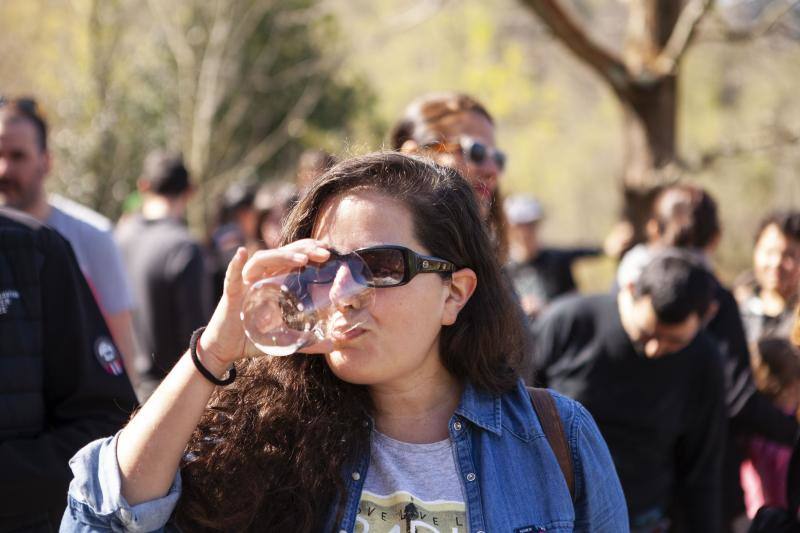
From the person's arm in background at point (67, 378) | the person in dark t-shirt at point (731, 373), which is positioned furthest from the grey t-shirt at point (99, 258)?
the person in dark t-shirt at point (731, 373)

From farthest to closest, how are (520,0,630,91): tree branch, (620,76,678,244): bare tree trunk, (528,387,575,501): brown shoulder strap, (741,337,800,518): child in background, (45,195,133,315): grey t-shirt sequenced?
(620,76,678,244): bare tree trunk < (520,0,630,91): tree branch < (741,337,800,518): child in background < (45,195,133,315): grey t-shirt < (528,387,575,501): brown shoulder strap

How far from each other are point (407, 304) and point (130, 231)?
448cm

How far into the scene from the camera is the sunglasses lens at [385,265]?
1.86m

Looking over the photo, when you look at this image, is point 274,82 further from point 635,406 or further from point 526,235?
point 635,406

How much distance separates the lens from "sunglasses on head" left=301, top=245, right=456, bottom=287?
1.77m

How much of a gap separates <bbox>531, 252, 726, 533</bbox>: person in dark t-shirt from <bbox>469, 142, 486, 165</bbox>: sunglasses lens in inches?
A: 41.1

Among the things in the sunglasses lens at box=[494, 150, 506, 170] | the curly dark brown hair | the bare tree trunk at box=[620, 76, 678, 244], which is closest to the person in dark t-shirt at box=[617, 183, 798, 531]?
the sunglasses lens at box=[494, 150, 506, 170]

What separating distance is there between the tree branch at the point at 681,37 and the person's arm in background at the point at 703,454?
3305 millimetres

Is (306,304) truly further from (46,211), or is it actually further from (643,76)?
(643,76)

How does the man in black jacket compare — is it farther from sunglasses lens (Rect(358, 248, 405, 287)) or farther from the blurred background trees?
the blurred background trees

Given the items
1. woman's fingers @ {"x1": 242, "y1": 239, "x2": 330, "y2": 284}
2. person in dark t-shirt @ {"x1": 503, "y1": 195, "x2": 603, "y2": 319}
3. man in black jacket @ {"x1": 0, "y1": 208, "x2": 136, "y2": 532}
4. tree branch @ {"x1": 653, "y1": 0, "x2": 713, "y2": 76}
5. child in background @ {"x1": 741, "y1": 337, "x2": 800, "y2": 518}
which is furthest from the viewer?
person in dark t-shirt @ {"x1": 503, "y1": 195, "x2": 603, "y2": 319}

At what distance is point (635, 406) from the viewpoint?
3854 millimetres

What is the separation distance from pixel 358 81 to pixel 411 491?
53.0 feet

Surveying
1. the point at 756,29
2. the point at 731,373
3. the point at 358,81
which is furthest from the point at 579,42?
the point at 358,81
